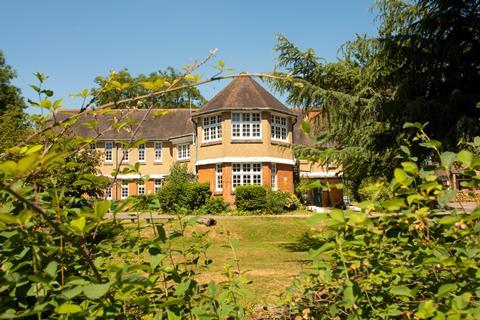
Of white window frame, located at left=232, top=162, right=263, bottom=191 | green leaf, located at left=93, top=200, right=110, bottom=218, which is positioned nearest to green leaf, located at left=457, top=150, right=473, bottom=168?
green leaf, located at left=93, top=200, right=110, bottom=218

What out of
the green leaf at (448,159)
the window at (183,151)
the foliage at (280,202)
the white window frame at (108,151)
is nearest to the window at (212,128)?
the window at (183,151)

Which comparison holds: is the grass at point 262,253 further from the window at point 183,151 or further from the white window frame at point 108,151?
the white window frame at point 108,151

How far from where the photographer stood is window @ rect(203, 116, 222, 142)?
89.9 ft

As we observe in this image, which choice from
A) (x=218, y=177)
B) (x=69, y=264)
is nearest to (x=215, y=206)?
(x=218, y=177)

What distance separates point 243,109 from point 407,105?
18.2m

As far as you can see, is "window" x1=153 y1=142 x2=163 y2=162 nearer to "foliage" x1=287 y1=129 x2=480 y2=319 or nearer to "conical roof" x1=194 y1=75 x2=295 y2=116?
"conical roof" x1=194 y1=75 x2=295 y2=116

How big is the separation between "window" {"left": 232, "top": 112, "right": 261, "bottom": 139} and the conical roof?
0.68 metres

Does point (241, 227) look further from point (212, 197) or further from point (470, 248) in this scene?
point (470, 248)

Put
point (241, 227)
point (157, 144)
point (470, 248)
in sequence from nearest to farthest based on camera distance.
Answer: point (470, 248) → point (241, 227) → point (157, 144)

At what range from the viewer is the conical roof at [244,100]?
2697 centimetres

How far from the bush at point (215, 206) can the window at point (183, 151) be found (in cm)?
874

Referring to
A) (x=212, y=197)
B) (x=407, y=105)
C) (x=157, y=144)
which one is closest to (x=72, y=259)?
(x=407, y=105)

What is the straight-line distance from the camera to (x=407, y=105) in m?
9.12

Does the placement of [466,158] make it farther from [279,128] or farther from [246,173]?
→ [279,128]
